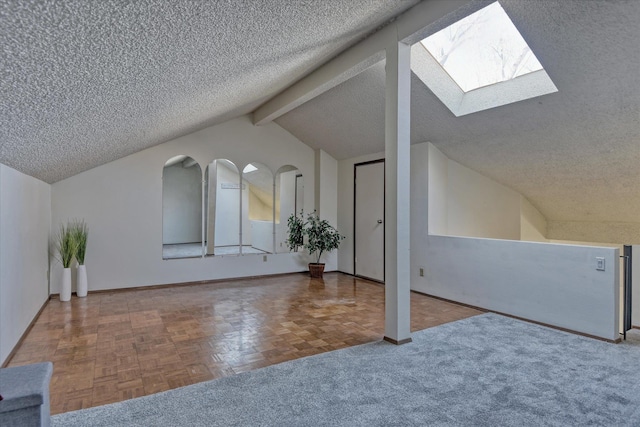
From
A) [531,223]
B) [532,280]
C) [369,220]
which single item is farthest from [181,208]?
[531,223]

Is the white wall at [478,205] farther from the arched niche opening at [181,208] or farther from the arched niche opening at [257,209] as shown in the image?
the arched niche opening at [181,208]

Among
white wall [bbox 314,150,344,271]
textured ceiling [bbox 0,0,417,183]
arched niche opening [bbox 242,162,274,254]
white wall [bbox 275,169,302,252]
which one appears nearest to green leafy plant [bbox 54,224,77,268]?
textured ceiling [bbox 0,0,417,183]

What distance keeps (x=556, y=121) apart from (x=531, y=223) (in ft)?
7.66

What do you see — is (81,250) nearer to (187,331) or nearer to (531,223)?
(187,331)

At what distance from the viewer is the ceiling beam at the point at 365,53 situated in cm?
278

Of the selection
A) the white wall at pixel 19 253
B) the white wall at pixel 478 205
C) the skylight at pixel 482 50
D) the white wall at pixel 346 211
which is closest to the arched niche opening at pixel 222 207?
the white wall at pixel 346 211

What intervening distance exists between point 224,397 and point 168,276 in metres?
3.65

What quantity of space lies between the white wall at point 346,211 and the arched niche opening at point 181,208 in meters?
2.52

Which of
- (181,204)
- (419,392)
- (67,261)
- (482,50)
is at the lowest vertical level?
(419,392)

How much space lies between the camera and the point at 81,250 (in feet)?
15.3

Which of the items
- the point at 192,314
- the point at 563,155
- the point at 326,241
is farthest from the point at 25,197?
the point at 563,155

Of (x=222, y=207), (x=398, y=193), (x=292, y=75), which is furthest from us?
(x=222, y=207)

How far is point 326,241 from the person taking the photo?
20.6 ft

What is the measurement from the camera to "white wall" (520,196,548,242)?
17.5 feet
